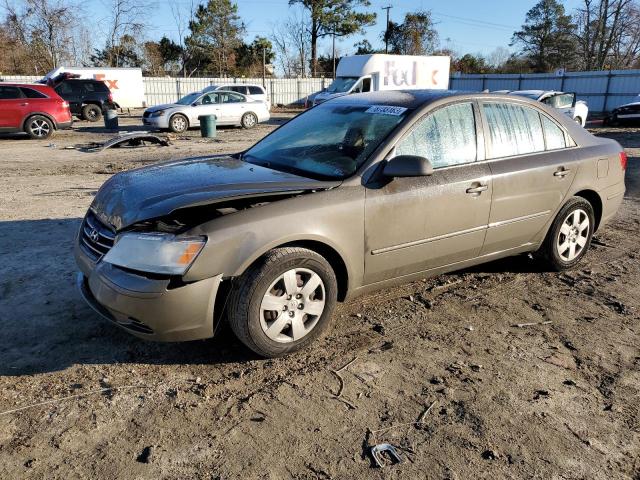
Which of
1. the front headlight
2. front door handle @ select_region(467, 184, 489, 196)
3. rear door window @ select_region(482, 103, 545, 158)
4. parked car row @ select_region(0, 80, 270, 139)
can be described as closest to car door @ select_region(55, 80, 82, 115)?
parked car row @ select_region(0, 80, 270, 139)

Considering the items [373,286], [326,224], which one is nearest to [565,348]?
[373,286]

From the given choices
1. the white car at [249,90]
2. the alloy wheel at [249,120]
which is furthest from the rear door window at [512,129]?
the white car at [249,90]

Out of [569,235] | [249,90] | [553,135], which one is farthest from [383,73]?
[569,235]

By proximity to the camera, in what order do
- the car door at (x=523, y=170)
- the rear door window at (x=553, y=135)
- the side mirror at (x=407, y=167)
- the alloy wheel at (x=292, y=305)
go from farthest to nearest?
the rear door window at (x=553, y=135) → the car door at (x=523, y=170) → the side mirror at (x=407, y=167) → the alloy wheel at (x=292, y=305)

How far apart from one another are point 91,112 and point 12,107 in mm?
6796

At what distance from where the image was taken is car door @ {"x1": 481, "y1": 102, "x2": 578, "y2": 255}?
4219 millimetres

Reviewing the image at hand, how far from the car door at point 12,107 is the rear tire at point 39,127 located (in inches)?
9.3

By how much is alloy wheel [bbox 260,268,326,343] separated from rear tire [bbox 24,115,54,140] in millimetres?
15427

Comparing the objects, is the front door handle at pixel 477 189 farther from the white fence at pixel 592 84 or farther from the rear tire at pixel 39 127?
the white fence at pixel 592 84

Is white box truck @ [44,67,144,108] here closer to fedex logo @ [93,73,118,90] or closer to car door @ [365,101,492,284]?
fedex logo @ [93,73,118,90]

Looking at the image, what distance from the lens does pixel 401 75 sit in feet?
81.2

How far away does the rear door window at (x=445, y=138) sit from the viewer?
12.5ft

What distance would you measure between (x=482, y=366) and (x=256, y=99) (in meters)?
19.5

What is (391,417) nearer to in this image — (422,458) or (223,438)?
(422,458)
